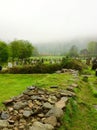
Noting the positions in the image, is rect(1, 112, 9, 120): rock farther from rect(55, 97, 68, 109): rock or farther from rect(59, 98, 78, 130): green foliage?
rect(55, 97, 68, 109): rock

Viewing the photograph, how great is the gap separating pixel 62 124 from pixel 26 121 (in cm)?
132

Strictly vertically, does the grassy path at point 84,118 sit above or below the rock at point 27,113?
below

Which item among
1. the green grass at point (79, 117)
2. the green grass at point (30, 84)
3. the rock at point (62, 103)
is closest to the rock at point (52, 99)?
the rock at point (62, 103)

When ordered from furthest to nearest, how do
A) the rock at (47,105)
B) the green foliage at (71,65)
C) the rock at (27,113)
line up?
the green foliage at (71,65) → the rock at (47,105) → the rock at (27,113)

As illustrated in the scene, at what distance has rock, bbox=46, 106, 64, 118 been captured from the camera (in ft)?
33.4

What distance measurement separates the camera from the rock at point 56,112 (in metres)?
10.2

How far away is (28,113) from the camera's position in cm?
1029

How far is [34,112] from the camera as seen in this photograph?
1044 cm

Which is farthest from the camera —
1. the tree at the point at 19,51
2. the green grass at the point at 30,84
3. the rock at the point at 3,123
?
the tree at the point at 19,51

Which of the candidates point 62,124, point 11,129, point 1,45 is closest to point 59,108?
point 62,124

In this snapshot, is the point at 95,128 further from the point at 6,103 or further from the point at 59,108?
A: the point at 6,103

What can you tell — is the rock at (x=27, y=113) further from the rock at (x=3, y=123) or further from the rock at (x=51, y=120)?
the rock at (x=3, y=123)

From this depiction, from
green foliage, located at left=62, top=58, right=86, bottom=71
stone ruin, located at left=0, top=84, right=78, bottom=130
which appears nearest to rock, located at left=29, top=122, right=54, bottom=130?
stone ruin, located at left=0, top=84, right=78, bottom=130

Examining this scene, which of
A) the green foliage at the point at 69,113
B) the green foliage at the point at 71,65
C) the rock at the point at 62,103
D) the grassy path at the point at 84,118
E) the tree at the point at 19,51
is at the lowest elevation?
the grassy path at the point at 84,118
